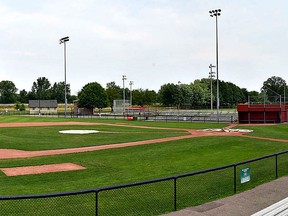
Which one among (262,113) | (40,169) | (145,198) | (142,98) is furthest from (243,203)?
(142,98)

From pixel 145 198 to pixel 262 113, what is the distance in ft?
147

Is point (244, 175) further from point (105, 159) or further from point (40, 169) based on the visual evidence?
point (40, 169)

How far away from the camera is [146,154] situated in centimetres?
2317

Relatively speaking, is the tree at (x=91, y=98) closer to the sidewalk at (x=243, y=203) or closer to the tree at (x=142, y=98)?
the tree at (x=142, y=98)

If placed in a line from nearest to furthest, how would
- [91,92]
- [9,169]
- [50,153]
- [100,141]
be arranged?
1. [9,169]
2. [50,153]
3. [100,141]
4. [91,92]

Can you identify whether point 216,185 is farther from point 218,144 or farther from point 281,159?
point 218,144

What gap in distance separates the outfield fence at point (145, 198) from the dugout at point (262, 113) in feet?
128

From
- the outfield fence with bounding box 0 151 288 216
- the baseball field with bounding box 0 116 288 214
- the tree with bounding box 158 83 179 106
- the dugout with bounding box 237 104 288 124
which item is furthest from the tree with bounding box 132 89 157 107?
the outfield fence with bounding box 0 151 288 216

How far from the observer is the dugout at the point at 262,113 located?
51.9m

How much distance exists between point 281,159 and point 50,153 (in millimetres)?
15178

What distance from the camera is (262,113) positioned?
173ft

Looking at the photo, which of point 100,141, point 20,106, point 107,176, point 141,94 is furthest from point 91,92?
point 107,176

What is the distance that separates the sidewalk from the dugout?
135 feet

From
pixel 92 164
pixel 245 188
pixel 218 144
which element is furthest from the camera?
pixel 218 144
